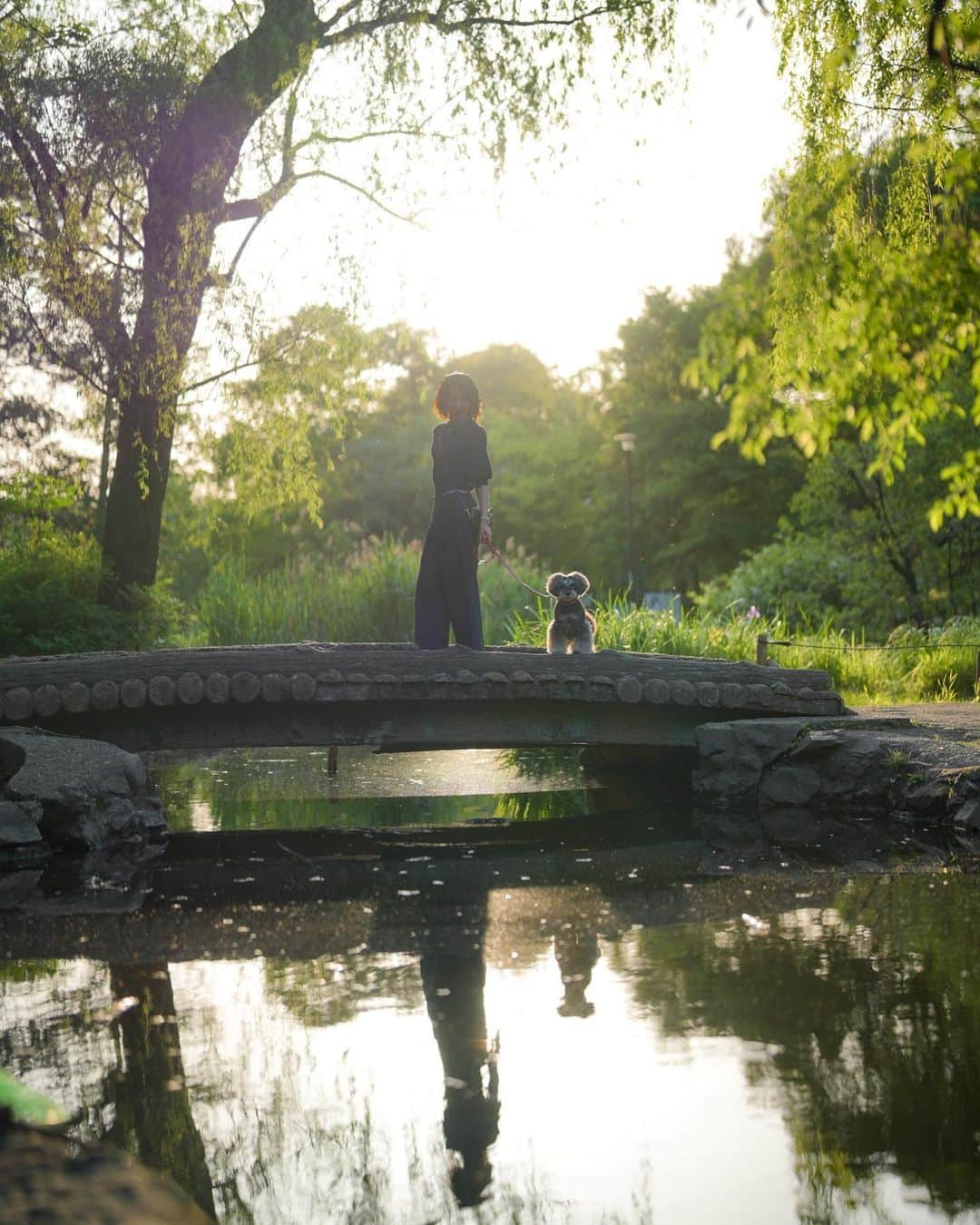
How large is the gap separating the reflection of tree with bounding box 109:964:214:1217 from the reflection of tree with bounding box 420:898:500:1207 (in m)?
0.65

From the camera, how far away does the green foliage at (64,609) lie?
14.1 meters

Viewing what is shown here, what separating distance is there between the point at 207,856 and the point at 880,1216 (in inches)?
224

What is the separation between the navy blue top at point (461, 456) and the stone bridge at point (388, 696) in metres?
1.18

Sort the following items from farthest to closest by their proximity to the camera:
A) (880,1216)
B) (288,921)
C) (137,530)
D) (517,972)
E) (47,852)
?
(137,530) → (47,852) → (288,921) → (517,972) → (880,1216)

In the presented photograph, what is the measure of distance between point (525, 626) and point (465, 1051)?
12991 millimetres

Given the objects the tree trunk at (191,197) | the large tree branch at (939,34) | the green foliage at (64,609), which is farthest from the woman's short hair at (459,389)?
the green foliage at (64,609)

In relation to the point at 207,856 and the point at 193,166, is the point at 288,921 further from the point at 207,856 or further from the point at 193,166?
the point at 193,166

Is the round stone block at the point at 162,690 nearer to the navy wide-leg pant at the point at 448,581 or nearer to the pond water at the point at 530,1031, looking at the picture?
the pond water at the point at 530,1031

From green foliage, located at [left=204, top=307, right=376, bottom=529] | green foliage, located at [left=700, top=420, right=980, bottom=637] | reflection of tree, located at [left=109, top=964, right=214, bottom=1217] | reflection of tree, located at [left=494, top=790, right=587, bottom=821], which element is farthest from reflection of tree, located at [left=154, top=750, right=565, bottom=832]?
green foliage, located at [left=700, top=420, right=980, bottom=637]

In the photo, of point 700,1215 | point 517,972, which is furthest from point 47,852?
point 700,1215

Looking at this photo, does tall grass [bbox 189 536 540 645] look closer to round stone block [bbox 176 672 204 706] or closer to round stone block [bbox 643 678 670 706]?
round stone block [bbox 643 678 670 706]

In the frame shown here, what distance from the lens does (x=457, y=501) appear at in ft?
32.2

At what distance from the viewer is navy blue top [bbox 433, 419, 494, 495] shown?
9750mm

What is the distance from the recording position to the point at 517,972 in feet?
18.2
